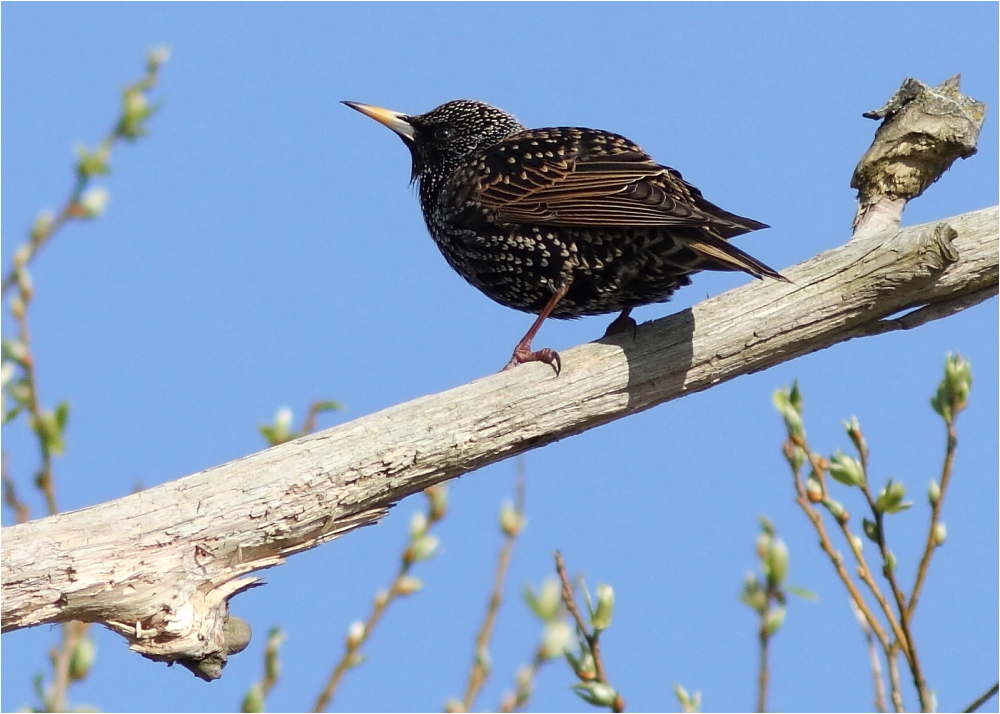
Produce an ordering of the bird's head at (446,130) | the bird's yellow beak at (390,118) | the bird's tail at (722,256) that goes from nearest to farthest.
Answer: the bird's tail at (722,256) < the bird's head at (446,130) < the bird's yellow beak at (390,118)

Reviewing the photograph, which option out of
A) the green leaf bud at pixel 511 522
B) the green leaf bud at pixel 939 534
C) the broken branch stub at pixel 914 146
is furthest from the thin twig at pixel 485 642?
the broken branch stub at pixel 914 146

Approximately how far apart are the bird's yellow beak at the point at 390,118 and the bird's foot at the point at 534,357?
1833mm

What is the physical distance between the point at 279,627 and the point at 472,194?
8.06 ft

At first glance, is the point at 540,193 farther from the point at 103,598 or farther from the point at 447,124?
the point at 103,598

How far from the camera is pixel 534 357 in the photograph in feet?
15.3

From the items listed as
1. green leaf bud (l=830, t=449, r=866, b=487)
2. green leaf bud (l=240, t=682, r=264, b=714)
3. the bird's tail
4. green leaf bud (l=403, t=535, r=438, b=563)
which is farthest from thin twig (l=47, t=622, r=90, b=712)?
the bird's tail

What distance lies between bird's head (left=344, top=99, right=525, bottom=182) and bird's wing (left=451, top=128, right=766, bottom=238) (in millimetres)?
587

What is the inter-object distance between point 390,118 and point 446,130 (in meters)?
0.35

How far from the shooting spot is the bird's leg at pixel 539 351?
14.9ft

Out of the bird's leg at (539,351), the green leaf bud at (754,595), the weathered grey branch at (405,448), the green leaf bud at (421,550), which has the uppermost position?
the bird's leg at (539,351)

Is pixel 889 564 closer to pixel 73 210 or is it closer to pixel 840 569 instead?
pixel 840 569

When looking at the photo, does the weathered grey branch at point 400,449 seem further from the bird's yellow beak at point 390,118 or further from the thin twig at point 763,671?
the bird's yellow beak at point 390,118

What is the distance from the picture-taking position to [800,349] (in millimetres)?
4680

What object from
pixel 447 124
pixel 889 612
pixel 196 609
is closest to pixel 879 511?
pixel 889 612
